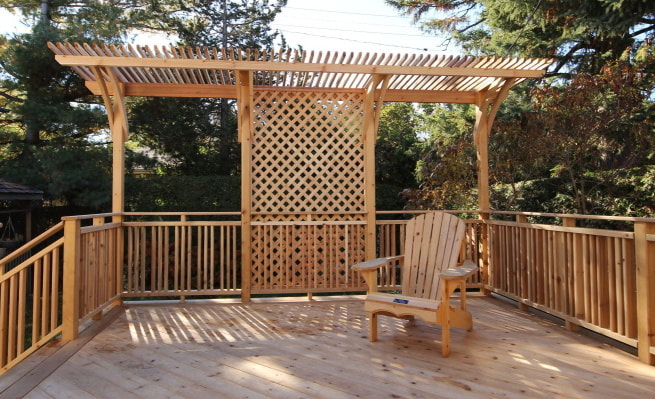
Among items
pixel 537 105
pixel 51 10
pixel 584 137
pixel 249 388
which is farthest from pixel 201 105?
pixel 249 388

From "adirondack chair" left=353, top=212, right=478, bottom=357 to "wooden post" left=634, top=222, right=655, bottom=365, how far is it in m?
0.99

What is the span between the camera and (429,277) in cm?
342

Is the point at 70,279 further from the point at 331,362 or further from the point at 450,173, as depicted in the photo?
the point at 450,173

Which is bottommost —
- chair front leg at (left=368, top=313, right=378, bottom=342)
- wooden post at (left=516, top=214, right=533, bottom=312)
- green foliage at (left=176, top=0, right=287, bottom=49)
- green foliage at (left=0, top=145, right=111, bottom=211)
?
chair front leg at (left=368, top=313, right=378, bottom=342)

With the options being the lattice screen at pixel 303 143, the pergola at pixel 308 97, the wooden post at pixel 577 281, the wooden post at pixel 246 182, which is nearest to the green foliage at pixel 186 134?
the pergola at pixel 308 97

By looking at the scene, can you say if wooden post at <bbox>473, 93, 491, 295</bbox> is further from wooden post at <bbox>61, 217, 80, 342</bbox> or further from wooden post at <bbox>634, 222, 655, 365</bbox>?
wooden post at <bbox>61, 217, 80, 342</bbox>

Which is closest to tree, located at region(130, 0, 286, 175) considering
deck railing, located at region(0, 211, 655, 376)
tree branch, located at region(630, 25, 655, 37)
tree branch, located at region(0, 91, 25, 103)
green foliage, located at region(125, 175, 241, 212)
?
green foliage, located at region(125, 175, 241, 212)

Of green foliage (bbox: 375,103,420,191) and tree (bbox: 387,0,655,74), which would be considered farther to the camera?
green foliage (bbox: 375,103,420,191)

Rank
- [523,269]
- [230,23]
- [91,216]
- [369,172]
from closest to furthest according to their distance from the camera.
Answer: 1. [91,216]
2. [523,269]
3. [369,172]
4. [230,23]

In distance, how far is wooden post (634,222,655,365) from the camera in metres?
2.59

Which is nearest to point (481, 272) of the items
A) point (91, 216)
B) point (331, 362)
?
point (331, 362)

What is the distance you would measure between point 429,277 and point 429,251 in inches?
8.4

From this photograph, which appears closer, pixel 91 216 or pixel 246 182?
pixel 91 216

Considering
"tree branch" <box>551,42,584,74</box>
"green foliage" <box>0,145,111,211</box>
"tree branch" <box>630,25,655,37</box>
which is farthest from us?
"tree branch" <box>551,42,584,74</box>
